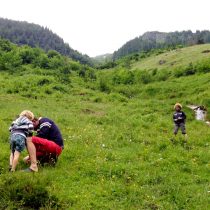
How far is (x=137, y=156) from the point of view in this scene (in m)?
16.3

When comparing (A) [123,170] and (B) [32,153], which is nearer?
(B) [32,153]

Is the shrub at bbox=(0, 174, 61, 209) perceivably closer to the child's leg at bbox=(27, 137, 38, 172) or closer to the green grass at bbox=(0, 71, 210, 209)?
the green grass at bbox=(0, 71, 210, 209)

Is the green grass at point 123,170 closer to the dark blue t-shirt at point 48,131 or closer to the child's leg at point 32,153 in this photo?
the child's leg at point 32,153

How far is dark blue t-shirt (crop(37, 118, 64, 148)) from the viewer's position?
13625 millimetres

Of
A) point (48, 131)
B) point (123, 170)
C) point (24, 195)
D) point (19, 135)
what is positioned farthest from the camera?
point (123, 170)

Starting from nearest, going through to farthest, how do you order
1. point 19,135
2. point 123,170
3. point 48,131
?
point 19,135, point 48,131, point 123,170

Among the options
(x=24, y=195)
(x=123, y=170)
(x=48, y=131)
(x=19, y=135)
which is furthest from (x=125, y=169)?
(x=24, y=195)

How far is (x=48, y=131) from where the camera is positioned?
1370cm

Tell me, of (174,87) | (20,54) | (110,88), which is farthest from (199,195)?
(20,54)

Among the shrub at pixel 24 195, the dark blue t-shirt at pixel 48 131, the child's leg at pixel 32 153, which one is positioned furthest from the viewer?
the dark blue t-shirt at pixel 48 131

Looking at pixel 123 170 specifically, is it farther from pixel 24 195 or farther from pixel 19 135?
pixel 24 195

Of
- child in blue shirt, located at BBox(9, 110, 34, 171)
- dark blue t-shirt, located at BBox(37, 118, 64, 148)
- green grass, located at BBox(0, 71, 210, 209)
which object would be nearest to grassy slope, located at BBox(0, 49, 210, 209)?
green grass, located at BBox(0, 71, 210, 209)

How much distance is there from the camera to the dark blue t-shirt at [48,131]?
13.6 m

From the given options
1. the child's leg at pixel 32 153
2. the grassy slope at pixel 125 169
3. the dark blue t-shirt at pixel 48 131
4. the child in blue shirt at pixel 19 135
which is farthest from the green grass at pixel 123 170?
the dark blue t-shirt at pixel 48 131
